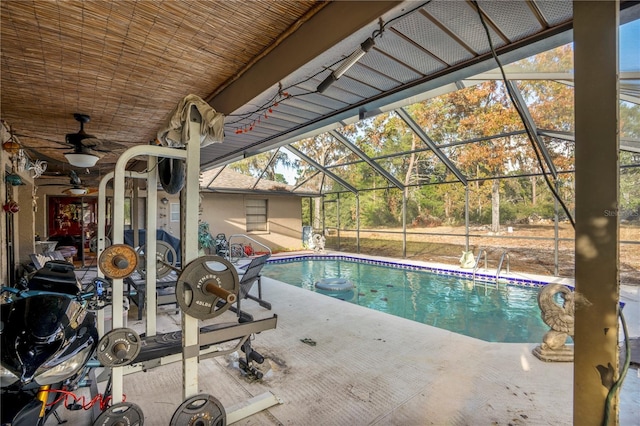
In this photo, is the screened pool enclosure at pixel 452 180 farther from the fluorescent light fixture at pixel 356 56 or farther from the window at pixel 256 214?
the fluorescent light fixture at pixel 356 56

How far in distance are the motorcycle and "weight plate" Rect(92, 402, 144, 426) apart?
296 mm

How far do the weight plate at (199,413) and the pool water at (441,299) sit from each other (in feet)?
15.1

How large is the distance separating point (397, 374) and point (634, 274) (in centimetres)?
695

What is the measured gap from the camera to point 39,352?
1.73 metres

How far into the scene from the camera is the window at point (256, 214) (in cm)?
1285

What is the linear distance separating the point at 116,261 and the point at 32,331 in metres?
0.55

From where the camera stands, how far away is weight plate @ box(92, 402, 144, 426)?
1908 millimetres

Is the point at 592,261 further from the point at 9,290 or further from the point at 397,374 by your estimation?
the point at 9,290

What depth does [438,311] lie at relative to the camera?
6496 millimetres

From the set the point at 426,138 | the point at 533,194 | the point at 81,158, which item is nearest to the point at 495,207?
the point at 533,194

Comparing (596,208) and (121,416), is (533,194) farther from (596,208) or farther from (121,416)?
(121,416)

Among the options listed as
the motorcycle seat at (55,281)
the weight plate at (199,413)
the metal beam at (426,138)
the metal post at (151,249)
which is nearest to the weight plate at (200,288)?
the weight plate at (199,413)

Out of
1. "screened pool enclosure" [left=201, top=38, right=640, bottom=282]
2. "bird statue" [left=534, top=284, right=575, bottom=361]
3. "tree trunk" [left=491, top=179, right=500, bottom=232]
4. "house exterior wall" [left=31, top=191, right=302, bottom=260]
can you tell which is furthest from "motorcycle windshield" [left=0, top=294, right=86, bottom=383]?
"tree trunk" [left=491, top=179, right=500, bottom=232]

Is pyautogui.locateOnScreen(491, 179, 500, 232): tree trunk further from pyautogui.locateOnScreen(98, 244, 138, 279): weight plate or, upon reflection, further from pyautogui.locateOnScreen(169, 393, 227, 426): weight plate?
pyautogui.locateOnScreen(98, 244, 138, 279): weight plate
